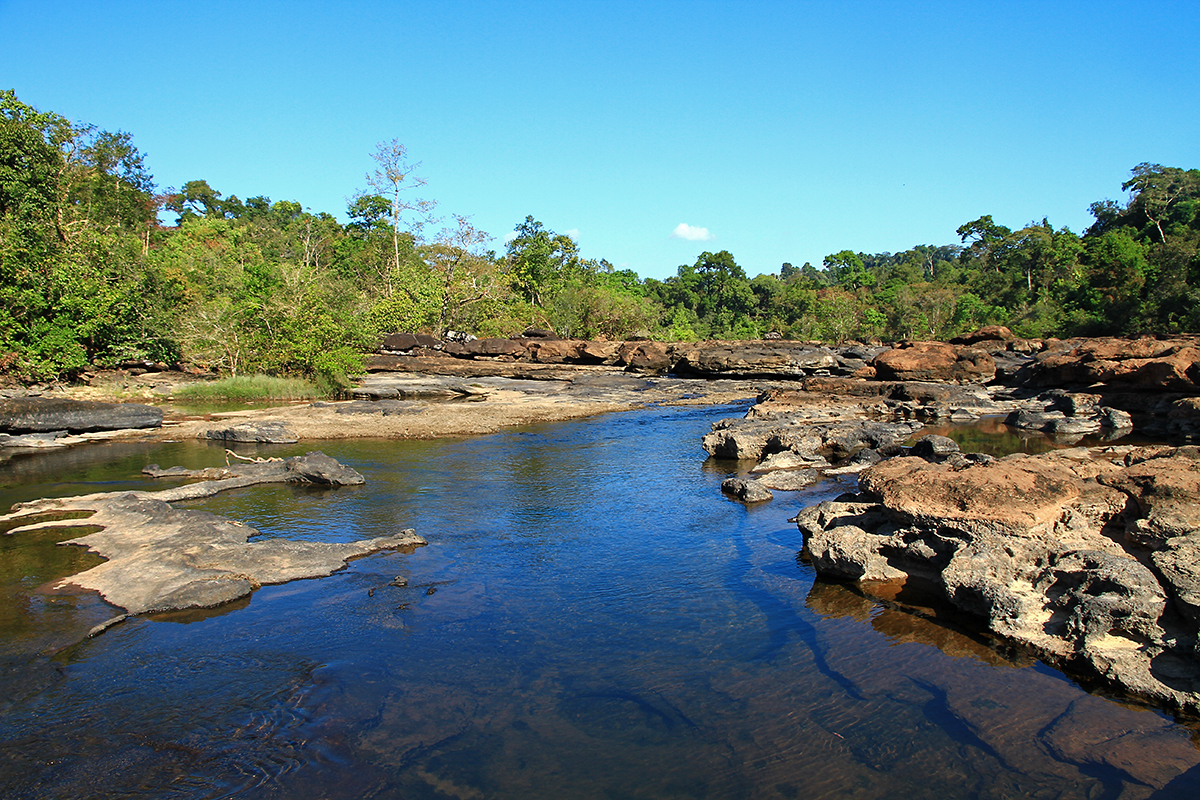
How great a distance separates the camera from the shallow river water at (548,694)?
4273 millimetres

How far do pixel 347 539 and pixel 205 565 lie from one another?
→ 1.86 m

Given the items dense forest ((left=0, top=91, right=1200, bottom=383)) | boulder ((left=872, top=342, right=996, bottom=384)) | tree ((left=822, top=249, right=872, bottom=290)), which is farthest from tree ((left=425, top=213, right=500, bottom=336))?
tree ((left=822, top=249, right=872, bottom=290))

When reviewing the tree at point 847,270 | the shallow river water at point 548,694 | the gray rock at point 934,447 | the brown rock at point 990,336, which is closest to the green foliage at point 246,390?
the shallow river water at point 548,694

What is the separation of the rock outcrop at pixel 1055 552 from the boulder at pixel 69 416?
55.1 ft

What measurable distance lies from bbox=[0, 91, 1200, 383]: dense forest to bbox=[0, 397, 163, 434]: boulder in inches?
185

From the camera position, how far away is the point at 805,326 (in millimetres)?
54250

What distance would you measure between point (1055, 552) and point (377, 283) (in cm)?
4529

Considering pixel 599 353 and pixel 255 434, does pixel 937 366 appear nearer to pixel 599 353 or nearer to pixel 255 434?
pixel 599 353

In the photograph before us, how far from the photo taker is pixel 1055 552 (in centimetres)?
602

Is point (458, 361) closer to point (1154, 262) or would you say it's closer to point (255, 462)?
point (255, 462)

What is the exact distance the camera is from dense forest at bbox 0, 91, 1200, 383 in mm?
23016

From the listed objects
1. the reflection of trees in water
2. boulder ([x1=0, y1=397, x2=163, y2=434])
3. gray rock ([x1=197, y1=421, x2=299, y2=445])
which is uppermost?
boulder ([x1=0, y1=397, x2=163, y2=434])

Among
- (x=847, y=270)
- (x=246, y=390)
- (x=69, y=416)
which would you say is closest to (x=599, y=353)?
(x=246, y=390)

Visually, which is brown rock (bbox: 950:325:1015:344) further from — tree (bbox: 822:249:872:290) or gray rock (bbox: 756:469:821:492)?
tree (bbox: 822:249:872:290)
